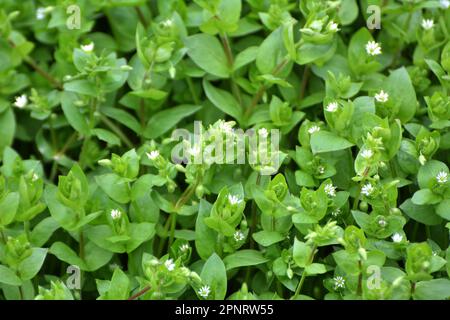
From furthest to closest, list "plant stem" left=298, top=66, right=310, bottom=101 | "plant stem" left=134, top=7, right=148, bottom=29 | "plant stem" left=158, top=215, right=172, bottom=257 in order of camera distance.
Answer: "plant stem" left=134, top=7, right=148, bottom=29
"plant stem" left=298, top=66, right=310, bottom=101
"plant stem" left=158, top=215, right=172, bottom=257

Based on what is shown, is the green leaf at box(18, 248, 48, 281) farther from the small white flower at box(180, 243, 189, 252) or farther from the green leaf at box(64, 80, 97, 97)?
the green leaf at box(64, 80, 97, 97)

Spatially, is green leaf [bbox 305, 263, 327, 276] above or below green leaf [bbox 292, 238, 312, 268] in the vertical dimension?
below

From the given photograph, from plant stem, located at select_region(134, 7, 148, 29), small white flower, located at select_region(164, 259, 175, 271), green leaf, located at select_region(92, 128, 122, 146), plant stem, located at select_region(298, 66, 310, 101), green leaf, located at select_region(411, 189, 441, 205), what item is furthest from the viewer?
plant stem, located at select_region(134, 7, 148, 29)

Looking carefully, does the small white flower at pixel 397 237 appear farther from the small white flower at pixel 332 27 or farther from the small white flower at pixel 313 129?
the small white flower at pixel 332 27

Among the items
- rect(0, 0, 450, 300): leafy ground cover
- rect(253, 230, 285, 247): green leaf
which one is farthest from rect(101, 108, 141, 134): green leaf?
rect(253, 230, 285, 247): green leaf

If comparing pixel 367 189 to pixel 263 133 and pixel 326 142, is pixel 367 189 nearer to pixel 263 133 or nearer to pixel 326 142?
pixel 326 142
